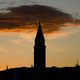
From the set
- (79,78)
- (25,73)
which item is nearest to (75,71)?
(79,78)

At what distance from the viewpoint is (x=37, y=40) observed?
4943 inches

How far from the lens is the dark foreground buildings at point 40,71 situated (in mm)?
120450

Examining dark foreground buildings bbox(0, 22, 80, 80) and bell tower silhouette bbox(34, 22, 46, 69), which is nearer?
dark foreground buildings bbox(0, 22, 80, 80)

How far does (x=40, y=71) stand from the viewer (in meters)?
121

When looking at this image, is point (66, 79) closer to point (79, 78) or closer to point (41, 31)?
point (79, 78)

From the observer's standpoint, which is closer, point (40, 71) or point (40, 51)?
A: point (40, 71)

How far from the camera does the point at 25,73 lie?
120m

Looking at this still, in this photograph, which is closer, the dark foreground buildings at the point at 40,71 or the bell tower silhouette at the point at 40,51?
the dark foreground buildings at the point at 40,71

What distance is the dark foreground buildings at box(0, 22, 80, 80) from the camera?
120 metres

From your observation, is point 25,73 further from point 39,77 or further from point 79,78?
point 79,78

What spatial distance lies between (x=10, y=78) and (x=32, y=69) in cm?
416

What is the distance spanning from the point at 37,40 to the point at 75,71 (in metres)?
8.76

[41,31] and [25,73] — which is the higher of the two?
[41,31]

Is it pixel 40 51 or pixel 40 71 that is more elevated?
pixel 40 51
